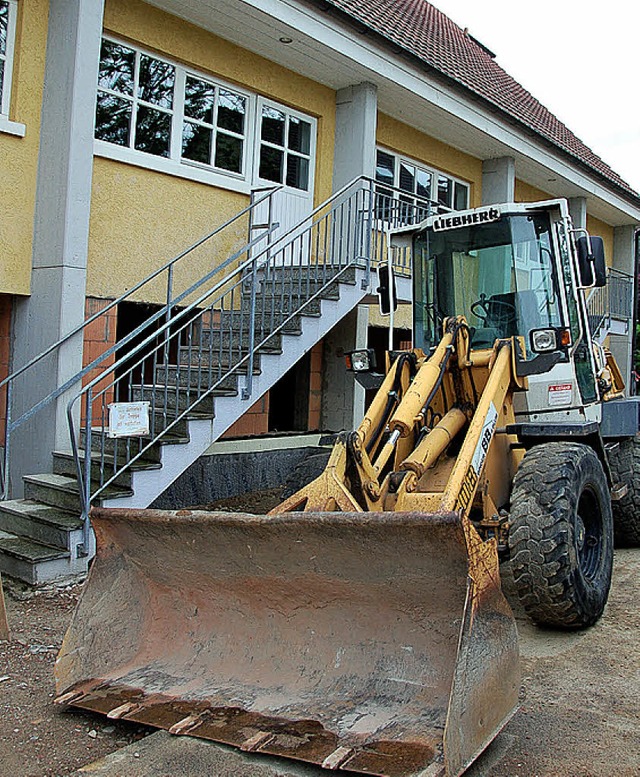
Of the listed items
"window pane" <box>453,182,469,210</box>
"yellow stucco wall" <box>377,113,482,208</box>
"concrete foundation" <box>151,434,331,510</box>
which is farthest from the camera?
"window pane" <box>453,182,469,210</box>

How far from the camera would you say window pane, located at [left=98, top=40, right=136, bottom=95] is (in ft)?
28.3

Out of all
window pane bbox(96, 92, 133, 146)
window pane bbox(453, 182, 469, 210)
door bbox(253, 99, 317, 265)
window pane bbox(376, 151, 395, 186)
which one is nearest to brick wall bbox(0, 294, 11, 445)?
window pane bbox(96, 92, 133, 146)

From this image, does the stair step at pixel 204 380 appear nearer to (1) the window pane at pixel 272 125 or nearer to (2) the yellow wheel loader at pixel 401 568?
(2) the yellow wheel loader at pixel 401 568

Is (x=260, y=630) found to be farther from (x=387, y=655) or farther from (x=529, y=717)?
(x=529, y=717)

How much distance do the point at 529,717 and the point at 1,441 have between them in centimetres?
589

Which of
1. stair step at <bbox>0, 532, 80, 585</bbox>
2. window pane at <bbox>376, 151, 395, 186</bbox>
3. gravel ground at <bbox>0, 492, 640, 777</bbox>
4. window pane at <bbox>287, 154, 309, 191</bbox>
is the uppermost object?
window pane at <bbox>376, 151, 395, 186</bbox>

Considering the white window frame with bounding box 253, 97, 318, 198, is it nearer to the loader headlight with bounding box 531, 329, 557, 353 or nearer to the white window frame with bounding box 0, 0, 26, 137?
the white window frame with bounding box 0, 0, 26, 137

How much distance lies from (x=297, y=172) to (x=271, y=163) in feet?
1.95

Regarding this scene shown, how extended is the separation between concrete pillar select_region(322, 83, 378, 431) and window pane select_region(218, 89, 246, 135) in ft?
5.54

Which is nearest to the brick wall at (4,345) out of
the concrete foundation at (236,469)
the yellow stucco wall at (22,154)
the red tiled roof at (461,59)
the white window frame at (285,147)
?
the yellow stucco wall at (22,154)

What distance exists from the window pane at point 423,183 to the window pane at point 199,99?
4349 millimetres

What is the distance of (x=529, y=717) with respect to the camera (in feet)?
13.0

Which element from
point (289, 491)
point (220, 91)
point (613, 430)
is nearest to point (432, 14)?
point (220, 91)

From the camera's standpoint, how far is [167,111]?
9.21 metres
